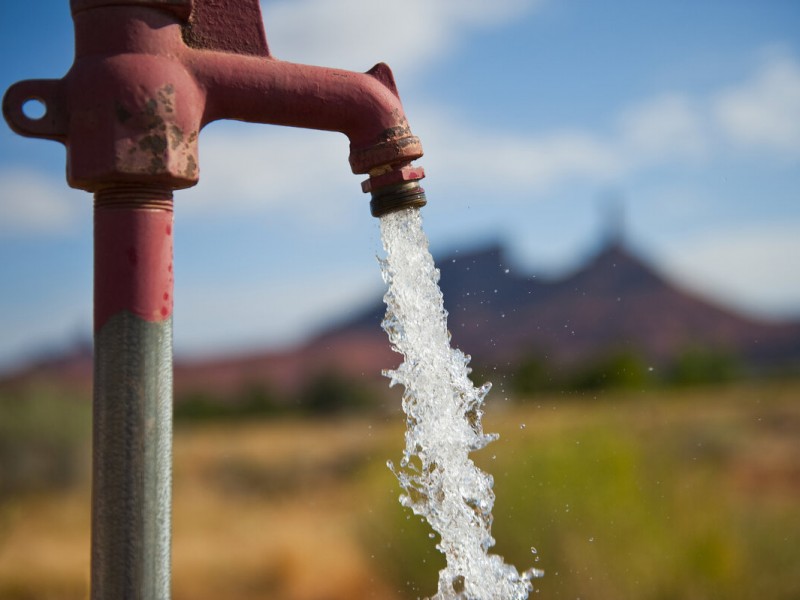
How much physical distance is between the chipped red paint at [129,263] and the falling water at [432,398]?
448 millimetres

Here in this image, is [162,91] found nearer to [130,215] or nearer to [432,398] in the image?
[130,215]

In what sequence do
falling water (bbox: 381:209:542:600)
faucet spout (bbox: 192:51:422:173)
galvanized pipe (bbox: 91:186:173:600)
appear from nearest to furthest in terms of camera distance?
galvanized pipe (bbox: 91:186:173:600) < faucet spout (bbox: 192:51:422:173) < falling water (bbox: 381:209:542:600)

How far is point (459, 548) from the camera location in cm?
182

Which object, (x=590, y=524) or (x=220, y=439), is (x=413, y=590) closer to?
(x=590, y=524)

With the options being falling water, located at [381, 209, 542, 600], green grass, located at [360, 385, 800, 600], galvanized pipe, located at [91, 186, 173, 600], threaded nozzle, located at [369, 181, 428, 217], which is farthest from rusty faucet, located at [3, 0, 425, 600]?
green grass, located at [360, 385, 800, 600]

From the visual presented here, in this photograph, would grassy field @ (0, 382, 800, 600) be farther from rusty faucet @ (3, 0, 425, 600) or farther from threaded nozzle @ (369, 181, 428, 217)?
rusty faucet @ (3, 0, 425, 600)

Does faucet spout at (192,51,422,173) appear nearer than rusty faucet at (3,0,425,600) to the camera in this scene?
No

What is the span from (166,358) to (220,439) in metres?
17.2

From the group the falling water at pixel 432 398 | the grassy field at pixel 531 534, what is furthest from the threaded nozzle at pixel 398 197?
the grassy field at pixel 531 534

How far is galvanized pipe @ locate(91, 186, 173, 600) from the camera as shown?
1.22 metres

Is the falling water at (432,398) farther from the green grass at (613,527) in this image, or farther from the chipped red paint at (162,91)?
the green grass at (613,527)

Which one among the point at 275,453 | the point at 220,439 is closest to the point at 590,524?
the point at 275,453

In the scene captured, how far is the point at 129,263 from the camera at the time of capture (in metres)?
1.24

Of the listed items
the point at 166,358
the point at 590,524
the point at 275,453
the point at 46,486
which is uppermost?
the point at 275,453
